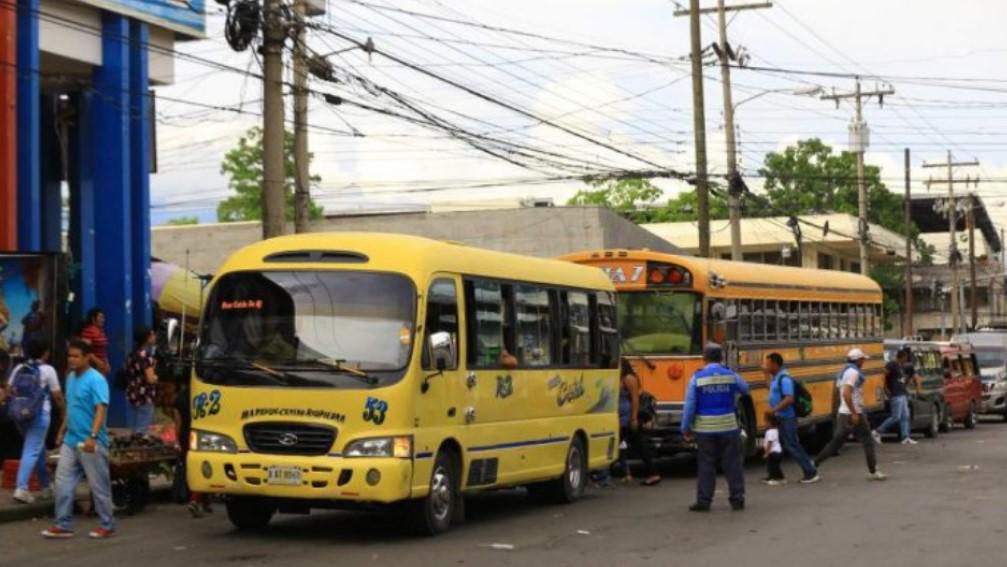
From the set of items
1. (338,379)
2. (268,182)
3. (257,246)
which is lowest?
(338,379)

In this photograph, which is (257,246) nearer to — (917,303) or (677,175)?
(677,175)

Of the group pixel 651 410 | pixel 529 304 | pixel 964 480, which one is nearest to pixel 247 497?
pixel 529 304

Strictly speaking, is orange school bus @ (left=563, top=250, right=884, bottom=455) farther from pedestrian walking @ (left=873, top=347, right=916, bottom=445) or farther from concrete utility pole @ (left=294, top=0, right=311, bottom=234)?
concrete utility pole @ (left=294, top=0, right=311, bottom=234)

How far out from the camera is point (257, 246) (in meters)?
13.8

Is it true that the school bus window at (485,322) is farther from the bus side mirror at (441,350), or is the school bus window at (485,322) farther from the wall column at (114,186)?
the wall column at (114,186)

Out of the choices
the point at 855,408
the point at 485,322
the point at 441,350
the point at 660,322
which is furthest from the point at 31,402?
the point at 855,408

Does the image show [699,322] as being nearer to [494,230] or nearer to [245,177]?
[494,230]

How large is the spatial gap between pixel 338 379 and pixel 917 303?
85.8 metres

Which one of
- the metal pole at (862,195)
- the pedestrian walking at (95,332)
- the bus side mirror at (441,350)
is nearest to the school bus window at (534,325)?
the bus side mirror at (441,350)

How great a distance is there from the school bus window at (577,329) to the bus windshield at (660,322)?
3250 millimetres

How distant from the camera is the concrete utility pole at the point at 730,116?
37.0 metres

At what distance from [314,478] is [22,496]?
12.7 ft

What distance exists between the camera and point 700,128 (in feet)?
112

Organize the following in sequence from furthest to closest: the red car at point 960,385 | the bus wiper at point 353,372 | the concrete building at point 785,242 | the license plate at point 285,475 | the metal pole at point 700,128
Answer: the concrete building at point 785,242, the red car at point 960,385, the metal pole at point 700,128, the bus wiper at point 353,372, the license plate at point 285,475
